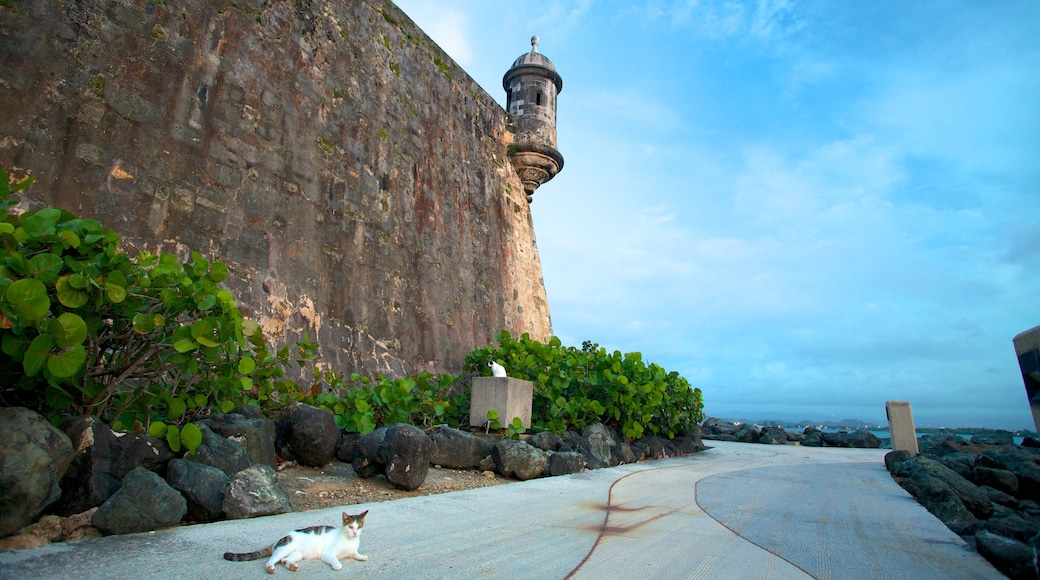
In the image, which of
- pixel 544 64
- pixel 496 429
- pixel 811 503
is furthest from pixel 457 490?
pixel 544 64

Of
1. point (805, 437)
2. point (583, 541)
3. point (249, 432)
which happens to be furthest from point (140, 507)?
point (805, 437)

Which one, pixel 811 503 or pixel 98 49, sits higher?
pixel 98 49

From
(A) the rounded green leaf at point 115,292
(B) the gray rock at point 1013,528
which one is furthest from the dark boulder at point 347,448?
(B) the gray rock at point 1013,528

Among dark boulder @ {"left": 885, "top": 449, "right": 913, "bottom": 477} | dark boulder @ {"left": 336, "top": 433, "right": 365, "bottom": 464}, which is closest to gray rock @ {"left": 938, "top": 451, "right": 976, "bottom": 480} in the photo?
dark boulder @ {"left": 885, "top": 449, "right": 913, "bottom": 477}

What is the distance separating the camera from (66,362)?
8.36 ft

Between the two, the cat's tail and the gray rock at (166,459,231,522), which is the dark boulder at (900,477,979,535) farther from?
the gray rock at (166,459,231,522)

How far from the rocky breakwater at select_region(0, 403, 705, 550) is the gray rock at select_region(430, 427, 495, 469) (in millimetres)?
781

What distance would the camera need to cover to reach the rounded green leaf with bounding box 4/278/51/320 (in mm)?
2346

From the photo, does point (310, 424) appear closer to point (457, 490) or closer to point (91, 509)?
point (457, 490)

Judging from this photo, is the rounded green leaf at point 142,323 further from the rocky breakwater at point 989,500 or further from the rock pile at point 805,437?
the rock pile at point 805,437

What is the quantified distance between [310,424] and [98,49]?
164 inches

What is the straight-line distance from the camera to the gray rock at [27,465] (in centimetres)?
234

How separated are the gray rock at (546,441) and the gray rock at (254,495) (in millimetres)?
3335

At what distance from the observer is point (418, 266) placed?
343 inches
